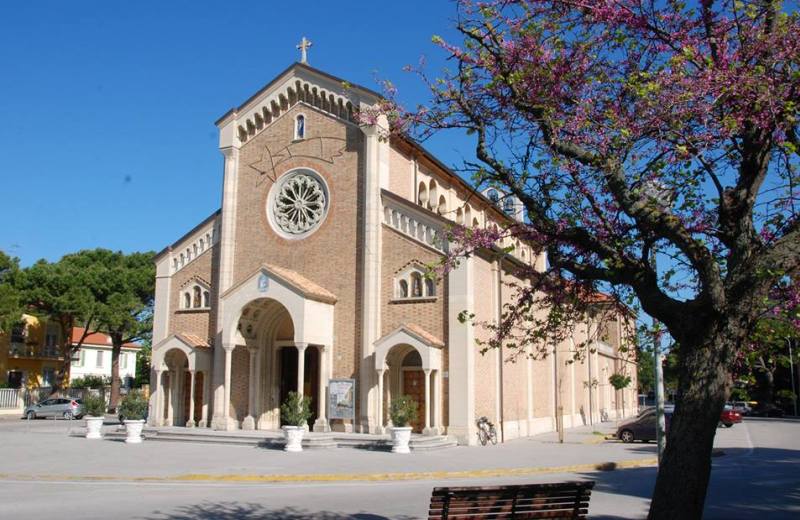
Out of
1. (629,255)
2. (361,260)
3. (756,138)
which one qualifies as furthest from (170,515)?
(361,260)

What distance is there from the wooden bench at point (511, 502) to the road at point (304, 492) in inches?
111

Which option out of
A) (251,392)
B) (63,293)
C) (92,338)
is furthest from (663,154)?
(92,338)

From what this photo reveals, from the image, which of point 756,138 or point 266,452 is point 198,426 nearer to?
point 266,452

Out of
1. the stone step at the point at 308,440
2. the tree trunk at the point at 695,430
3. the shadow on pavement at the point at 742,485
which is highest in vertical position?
the tree trunk at the point at 695,430

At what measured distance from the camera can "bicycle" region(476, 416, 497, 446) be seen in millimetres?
25109

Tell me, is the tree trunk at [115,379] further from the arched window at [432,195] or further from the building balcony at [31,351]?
the arched window at [432,195]

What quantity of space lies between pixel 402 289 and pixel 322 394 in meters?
4.87

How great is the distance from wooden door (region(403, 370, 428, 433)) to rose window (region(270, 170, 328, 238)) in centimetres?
717

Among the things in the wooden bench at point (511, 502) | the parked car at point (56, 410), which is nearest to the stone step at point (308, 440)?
the wooden bench at point (511, 502)

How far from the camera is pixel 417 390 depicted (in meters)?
26.2

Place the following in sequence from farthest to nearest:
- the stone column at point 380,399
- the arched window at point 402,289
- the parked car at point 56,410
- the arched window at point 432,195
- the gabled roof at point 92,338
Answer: the gabled roof at point 92,338 < the parked car at point 56,410 < the arched window at point 432,195 < the arched window at point 402,289 < the stone column at point 380,399

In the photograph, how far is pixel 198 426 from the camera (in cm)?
2944

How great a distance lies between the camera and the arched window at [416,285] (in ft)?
85.8

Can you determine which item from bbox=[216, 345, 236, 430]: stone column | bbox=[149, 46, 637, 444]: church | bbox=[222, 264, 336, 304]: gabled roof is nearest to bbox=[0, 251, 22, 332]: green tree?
bbox=[149, 46, 637, 444]: church
